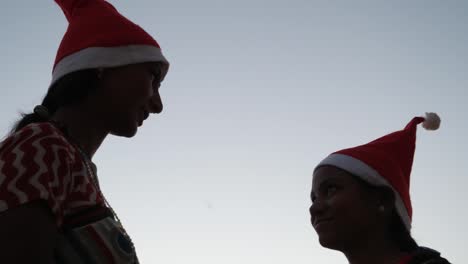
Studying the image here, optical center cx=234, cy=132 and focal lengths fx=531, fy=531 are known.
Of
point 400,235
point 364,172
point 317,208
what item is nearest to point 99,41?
point 317,208

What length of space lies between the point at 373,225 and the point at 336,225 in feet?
0.97

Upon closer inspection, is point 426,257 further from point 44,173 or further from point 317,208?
point 44,173

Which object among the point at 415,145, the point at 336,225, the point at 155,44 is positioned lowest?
the point at 336,225

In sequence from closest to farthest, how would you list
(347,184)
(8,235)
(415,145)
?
(8,235)
(347,184)
(415,145)

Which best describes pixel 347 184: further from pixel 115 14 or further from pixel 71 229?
pixel 71 229

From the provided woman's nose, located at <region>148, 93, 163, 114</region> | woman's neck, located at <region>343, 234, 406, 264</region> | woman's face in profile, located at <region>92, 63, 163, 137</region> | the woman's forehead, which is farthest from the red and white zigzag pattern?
the woman's forehead

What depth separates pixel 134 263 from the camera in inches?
81.6

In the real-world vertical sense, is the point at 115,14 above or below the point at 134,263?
above

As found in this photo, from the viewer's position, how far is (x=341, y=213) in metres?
3.99

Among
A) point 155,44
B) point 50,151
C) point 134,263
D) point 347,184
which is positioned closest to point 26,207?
point 50,151

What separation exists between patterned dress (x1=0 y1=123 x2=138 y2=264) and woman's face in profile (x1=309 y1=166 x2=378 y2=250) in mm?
2217

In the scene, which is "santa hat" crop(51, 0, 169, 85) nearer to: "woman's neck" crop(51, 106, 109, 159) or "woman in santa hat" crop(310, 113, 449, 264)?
"woman's neck" crop(51, 106, 109, 159)

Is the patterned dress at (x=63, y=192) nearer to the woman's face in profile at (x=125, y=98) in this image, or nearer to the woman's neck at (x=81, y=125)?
the woman's neck at (x=81, y=125)

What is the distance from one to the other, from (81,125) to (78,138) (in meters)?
0.06
